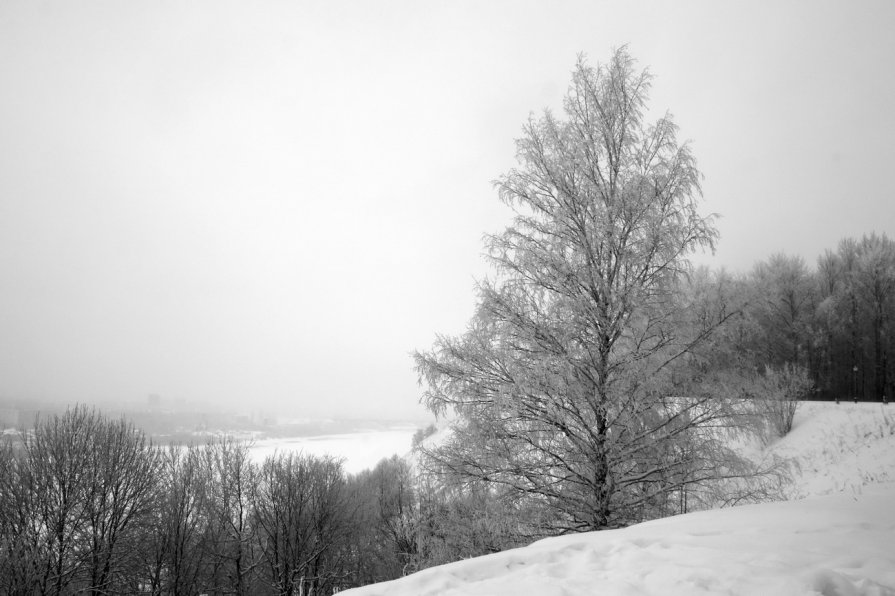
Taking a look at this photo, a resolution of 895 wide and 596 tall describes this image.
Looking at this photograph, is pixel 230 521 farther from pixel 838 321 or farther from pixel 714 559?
pixel 838 321

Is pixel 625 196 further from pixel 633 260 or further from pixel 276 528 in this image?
pixel 276 528

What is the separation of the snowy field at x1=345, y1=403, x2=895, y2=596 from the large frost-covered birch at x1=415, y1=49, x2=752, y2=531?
1.33 m

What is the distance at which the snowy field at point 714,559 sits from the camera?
2467 millimetres

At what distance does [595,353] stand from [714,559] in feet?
10.1

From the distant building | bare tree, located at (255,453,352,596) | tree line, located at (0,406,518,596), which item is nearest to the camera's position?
tree line, located at (0,406,518,596)

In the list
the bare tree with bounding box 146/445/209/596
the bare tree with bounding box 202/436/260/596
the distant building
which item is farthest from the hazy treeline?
the distant building

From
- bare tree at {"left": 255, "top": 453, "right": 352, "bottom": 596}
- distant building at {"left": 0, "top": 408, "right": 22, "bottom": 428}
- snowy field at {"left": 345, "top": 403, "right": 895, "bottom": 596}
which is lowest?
bare tree at {"left": 255, "top": 453, "right": 352, "bottom": 596}

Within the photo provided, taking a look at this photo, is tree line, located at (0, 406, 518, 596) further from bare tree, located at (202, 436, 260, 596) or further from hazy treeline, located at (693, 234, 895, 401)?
hazy treeline, located at (693, 234, 895, 401)

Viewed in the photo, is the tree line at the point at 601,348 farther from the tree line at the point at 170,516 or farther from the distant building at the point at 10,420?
the distant building at the point at 10,420

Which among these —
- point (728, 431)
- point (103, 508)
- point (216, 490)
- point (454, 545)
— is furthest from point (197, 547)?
point (728, 431)

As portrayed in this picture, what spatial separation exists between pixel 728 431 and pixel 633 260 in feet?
8.73

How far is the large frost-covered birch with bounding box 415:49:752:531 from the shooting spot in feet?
17.5

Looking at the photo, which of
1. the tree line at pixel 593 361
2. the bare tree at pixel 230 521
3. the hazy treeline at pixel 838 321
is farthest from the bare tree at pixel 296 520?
the hazy treeline at pixel 838 321

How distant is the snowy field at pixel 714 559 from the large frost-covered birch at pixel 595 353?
133cm
